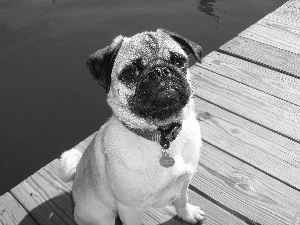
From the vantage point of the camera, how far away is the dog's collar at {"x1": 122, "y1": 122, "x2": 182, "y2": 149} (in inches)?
98.3

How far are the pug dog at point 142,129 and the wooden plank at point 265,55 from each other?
254 centimetres

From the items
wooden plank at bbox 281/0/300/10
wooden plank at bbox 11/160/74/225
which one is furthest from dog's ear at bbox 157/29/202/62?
wooden plank at bbox 281/0/300/10

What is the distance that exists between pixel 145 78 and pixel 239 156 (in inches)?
75.4

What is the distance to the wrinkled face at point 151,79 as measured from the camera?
226 cm

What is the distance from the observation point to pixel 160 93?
2242 millimetres

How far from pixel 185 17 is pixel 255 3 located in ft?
6.20

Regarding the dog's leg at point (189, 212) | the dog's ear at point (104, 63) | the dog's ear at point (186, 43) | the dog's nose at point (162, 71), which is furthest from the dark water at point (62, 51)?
the dog's nose at point (162, 71)

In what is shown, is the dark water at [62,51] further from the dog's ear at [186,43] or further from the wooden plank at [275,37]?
the dog's ear at [186,43]

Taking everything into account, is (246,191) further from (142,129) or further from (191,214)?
(142,129)

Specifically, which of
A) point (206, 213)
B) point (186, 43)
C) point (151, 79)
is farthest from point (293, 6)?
point (151, 79)

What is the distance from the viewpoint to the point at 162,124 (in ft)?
7.94

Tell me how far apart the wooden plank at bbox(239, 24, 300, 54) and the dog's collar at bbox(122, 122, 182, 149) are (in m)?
3.40

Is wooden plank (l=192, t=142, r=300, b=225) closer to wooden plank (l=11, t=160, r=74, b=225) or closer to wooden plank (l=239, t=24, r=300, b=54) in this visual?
wooden plank (l=11, t=160, r=74, b=225)

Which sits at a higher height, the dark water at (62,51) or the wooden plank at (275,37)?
the wooden plank at (275,37)
